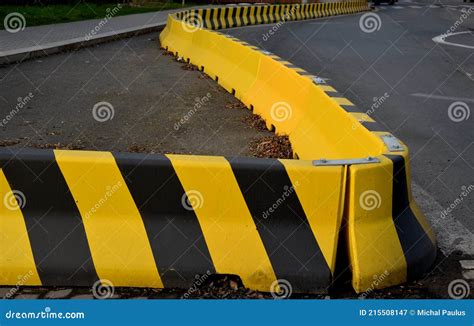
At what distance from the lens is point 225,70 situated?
413 inches

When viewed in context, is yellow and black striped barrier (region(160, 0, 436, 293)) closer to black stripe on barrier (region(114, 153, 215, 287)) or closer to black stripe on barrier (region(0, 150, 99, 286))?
black stripe on barrier (region(114, 153, 215, 287))

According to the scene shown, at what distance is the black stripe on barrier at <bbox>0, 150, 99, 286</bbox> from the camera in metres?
4.01

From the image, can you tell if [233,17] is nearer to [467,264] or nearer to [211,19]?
[211,19]

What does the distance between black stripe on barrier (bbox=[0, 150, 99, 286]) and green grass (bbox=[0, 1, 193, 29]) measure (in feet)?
46.0

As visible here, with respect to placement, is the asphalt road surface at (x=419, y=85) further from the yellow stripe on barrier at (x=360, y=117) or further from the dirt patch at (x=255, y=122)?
the dirt patch at (x=255, y=122)

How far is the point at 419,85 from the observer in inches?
445

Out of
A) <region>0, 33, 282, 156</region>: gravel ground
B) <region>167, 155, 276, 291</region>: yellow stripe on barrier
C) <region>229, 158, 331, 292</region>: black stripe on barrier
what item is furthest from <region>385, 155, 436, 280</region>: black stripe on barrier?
<region>0, 33, 282, 156</region>: gravel ground

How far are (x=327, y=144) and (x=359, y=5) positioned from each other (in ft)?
100

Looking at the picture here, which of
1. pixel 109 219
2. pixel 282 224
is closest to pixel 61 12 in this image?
pixel 109 219

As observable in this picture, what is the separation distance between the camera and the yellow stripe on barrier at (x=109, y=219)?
4008 mm

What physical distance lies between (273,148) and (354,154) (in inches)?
87.6

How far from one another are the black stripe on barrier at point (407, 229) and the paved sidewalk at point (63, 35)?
30.9 feet

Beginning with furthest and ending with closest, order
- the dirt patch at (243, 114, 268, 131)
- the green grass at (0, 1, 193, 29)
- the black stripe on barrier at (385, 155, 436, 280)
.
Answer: the green grass at (0, 1, 193, 29)
the dirt patch at (243, 114, 268, 131)
the black stripe on barrier at (385, 155, 436, 280)

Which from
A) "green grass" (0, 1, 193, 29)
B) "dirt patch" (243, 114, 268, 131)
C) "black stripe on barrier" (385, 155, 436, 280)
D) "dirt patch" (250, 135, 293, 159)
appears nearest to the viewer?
"black stripe on barrier" (385, 155, 436, 280)
